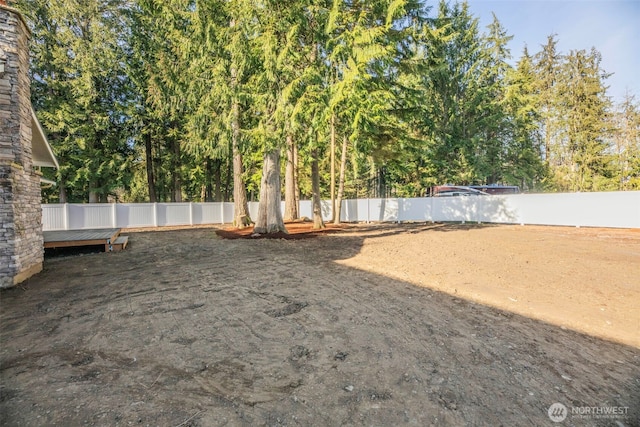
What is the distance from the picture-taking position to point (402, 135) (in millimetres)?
12914

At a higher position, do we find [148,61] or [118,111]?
[148,61]

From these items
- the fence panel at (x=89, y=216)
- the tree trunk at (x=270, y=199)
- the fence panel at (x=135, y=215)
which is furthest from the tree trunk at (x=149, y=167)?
the tree trunk at (x=270, y=199)

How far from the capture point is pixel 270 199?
10828 mm

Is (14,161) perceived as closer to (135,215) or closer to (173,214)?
(135,215)

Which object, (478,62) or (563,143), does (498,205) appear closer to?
(478,62)

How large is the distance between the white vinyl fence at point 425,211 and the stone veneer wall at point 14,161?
33.9 ft

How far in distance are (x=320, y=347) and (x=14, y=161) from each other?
571 cm

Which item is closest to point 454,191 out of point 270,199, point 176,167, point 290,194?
point 290,194

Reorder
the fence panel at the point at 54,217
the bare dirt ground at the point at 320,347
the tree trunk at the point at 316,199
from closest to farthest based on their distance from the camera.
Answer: the bare dirt ground at the point at 320,347
the tree trunk at the point at 316,199
the fence panel at the point at 54,217

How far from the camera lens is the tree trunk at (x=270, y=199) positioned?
35.3 ft

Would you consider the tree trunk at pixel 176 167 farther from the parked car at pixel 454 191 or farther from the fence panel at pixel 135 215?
the parked car at pixel 454 191

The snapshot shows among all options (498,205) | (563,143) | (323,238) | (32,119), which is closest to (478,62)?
(563,143)

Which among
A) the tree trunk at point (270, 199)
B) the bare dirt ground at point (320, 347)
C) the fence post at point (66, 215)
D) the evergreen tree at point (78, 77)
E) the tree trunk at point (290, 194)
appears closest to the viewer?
the bare dirt ground at point (320, 347)

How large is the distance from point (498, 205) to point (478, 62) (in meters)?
13.2
